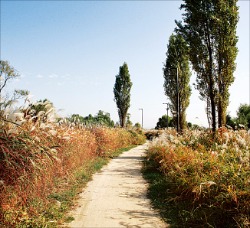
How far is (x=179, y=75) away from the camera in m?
25.8

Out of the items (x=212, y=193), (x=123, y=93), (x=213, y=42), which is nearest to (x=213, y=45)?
(x=213, y=42)

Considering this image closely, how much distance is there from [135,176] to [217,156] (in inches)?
Answer: 147

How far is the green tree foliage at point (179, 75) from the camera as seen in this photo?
86.0 feet

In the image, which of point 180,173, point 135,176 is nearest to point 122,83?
point 135,176

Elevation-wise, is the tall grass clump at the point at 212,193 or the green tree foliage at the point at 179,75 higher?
the green tree foliage at the point at 179,75

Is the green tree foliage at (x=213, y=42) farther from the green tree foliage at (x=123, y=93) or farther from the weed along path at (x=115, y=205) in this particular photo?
the green tree foliage at (x=123, y=93)

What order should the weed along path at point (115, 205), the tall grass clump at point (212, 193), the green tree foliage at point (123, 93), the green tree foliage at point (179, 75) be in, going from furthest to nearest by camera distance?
the green tree foliage at point (123, 93)
the green tree foliage at point (179, 75)
the weed along path at point (115, 205)
the tall grass clump at point (212, 193)

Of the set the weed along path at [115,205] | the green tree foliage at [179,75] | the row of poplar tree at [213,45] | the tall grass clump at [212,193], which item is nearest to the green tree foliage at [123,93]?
the green tree foliage at [179,75]

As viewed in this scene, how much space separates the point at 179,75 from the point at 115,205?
21132 millimetres

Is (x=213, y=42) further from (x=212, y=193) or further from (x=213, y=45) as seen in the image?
(x=212, y=193)

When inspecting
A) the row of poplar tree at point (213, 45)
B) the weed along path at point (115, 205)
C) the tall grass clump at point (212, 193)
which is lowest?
the weed along path at point (115, 205)

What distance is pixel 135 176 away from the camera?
10047mm

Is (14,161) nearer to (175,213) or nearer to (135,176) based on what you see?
(175,213)

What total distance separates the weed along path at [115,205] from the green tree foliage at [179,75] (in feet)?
58.6
